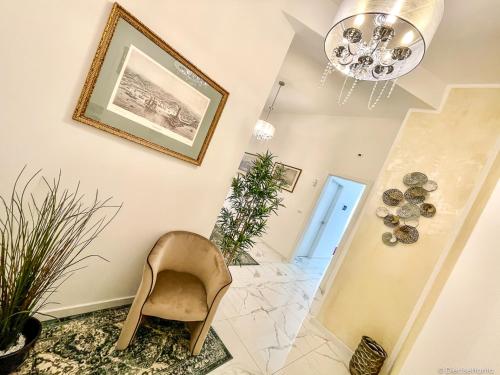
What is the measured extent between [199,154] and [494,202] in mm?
2437

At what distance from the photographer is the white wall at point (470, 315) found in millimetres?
1523

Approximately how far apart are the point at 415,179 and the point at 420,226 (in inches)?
21.3

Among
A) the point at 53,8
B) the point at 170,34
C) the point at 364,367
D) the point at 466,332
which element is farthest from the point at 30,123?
the point at 364,367

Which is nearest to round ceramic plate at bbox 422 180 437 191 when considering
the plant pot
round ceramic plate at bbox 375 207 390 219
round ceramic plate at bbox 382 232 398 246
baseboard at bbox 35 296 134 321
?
round ceramic plate at bbox 375 207 390 219

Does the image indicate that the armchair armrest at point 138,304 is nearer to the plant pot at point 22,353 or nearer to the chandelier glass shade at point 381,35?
the plant pot at point 22,353

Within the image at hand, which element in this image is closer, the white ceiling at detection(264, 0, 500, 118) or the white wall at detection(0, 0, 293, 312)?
the white wall at detection(0, 0, 293, 312)

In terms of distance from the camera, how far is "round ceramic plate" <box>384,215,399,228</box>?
2708 mm

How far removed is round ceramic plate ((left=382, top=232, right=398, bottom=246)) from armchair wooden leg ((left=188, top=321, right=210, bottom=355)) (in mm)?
2175

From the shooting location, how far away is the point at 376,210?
2.92 meters

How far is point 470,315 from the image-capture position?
1.65m

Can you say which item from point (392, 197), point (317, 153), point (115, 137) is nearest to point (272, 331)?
point (392, 197)

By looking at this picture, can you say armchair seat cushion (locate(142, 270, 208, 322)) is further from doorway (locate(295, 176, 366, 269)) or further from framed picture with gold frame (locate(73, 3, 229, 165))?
doorway (locate(295, 176, 366, 269))

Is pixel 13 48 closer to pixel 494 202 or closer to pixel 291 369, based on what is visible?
pixel 291 369

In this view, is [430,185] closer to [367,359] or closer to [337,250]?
[367,359]
